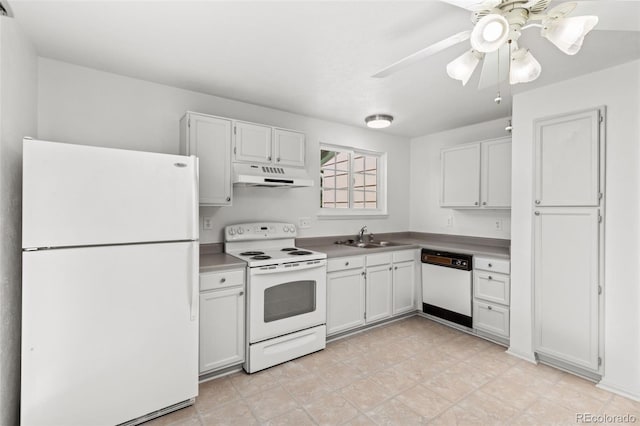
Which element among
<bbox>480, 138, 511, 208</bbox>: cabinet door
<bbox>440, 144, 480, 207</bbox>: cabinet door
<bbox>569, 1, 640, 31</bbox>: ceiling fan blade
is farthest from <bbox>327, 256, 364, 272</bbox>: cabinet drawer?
<bbox>569, 1, 640, 31</bbox>: ceiling fan blade

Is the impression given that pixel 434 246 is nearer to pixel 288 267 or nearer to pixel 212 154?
pixel 288 267

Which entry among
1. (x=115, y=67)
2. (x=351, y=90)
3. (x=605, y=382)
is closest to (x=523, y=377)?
(x=605, y=382)

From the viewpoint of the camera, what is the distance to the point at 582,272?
7.96 feet

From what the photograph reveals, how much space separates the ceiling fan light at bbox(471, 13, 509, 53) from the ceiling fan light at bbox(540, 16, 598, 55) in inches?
9.8

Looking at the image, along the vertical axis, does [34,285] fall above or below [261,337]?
above

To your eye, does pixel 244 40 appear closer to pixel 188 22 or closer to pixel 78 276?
pixel 188 22

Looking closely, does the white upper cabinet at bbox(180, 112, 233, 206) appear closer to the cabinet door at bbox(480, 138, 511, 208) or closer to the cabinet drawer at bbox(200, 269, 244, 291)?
the cabinet drawer at bbox(200, 269, 244, 291)

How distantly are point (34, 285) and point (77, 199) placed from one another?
1.63 ft

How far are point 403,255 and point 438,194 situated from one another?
1.16 metres

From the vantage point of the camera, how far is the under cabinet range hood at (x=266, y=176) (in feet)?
8.89

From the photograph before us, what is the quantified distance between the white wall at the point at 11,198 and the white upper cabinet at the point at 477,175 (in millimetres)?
3948

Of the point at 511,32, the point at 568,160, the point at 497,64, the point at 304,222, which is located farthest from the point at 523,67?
the point at 304,222

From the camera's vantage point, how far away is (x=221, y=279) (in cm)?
239

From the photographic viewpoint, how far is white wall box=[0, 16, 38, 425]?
1.59 m
